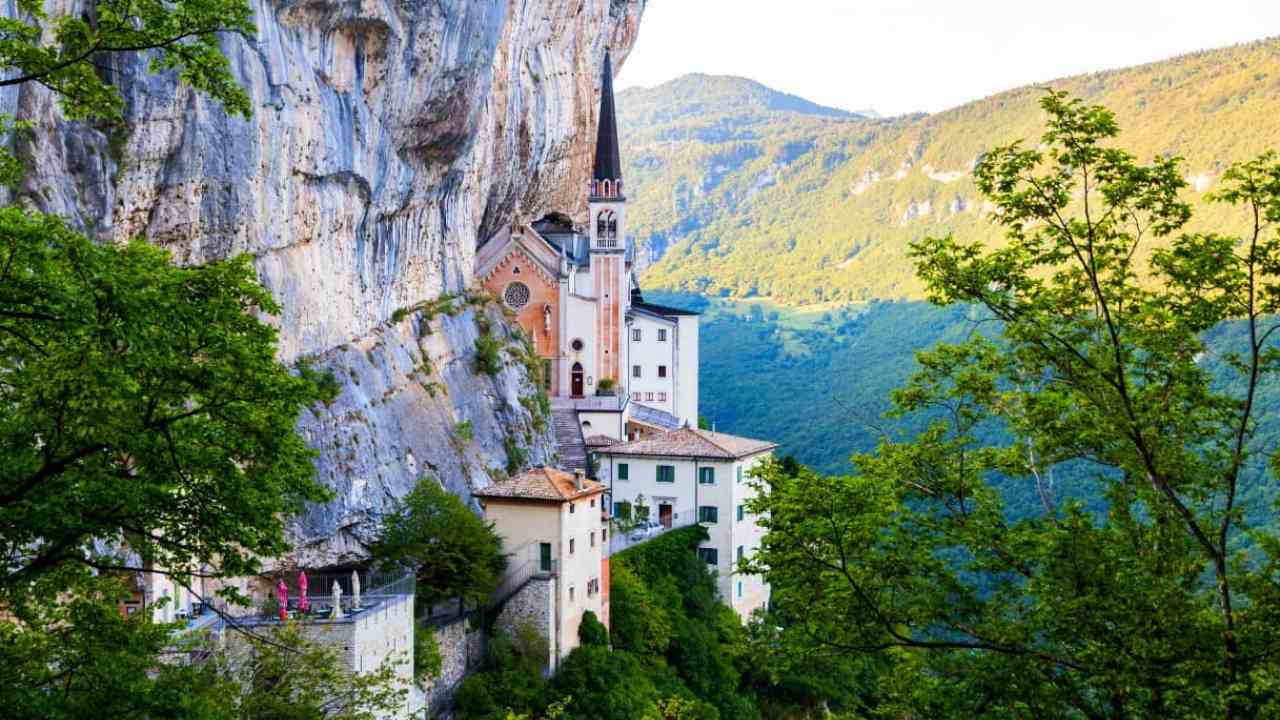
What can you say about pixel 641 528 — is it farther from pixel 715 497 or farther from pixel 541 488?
pixel 541 488

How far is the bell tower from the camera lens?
67.7 m

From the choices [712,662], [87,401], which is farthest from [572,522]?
[87,401]

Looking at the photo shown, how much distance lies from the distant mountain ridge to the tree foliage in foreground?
86.4 m

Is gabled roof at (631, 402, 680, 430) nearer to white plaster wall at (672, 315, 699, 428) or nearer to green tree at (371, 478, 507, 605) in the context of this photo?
white plaster wall at (672, 315, 699, 428)

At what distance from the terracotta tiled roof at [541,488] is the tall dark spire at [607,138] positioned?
99.0 feet

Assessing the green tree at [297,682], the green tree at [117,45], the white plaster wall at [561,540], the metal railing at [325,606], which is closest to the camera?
the green tree at [117,45]

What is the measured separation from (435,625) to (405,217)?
48.2 ft

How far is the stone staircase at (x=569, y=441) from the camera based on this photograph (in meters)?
57.0

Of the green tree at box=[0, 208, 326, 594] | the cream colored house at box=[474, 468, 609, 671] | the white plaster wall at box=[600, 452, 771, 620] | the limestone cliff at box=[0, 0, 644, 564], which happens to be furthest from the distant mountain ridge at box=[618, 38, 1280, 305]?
the green tree at box=[0, 208, 326, 594]

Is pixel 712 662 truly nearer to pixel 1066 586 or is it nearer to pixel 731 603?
pixel 731 603

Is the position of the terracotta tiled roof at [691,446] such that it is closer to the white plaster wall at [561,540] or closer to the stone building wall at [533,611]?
the white plaster wall at [561,540]

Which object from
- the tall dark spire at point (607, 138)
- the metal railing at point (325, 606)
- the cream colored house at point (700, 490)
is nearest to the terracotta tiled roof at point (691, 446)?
the cream colored house at point (700, 490)

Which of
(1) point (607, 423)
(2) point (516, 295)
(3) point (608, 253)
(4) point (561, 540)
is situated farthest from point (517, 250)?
(4) point (561, 540)

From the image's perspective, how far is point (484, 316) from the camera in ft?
178
